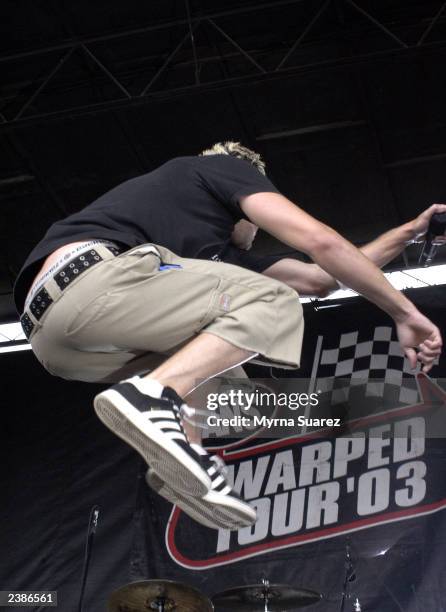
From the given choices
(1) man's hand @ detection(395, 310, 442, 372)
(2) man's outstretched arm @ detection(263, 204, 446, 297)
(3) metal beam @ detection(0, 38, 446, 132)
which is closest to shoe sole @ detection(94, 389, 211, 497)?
(1) man's hand @ detection(395, 310, 442, 372)

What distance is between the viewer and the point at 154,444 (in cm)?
166

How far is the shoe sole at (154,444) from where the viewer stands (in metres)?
1.65

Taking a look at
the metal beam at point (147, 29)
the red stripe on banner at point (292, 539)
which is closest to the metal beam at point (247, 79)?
the metal beam at point (147, 29)

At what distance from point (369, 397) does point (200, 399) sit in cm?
302

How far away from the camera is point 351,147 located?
540cm

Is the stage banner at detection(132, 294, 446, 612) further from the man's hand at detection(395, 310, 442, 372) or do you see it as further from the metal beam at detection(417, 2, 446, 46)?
the man's hand at detection(395, 310, 442, 372)

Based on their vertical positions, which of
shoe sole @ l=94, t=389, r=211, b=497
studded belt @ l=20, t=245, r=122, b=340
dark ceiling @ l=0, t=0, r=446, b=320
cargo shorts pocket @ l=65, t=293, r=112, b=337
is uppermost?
studded belt @ l=20, t=245, r=122, b=340

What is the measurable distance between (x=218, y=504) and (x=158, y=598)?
9.11 ft

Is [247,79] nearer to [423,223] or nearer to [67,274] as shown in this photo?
[423,223]

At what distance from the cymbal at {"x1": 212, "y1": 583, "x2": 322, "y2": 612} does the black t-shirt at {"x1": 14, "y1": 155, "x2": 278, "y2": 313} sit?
2.60 m

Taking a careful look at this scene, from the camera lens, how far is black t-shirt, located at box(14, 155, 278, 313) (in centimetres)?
194

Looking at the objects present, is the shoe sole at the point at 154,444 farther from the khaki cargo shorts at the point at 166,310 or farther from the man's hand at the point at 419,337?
the man's hand at the point at 419,337

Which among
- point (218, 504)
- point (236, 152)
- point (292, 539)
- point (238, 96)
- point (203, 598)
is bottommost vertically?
Answer: point (292, 539)

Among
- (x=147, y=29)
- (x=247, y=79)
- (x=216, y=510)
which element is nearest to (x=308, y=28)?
(x=247, y=79)
